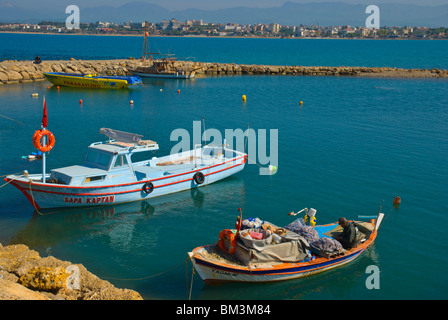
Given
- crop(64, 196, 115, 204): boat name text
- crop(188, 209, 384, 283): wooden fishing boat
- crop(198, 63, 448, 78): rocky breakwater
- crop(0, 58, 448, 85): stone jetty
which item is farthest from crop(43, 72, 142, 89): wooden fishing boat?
crop(188, 209, 384, 283): wooden fishing boat

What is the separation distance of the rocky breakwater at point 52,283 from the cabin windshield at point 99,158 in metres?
8.85

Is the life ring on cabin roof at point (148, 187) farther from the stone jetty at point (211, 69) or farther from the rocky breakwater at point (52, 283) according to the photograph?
the stone jetty at point (211, 69)

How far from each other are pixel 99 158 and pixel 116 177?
1.57 m

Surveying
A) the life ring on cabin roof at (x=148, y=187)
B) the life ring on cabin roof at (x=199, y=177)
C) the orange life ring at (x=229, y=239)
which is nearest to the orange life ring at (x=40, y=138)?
the life ring on cabin roof at (x=148, y=187)

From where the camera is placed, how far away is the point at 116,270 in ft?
58.6

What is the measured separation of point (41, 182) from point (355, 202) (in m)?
17.1

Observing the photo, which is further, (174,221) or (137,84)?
(137,84)

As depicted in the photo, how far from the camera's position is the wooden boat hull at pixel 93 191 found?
874 inches

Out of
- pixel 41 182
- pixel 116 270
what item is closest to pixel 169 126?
pixel 41 182

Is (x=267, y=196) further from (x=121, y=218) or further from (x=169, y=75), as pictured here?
(x=169, y=75)

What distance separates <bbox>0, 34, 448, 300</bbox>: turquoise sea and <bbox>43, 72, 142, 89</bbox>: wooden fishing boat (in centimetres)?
835

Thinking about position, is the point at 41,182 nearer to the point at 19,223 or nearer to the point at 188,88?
the point at 19,223

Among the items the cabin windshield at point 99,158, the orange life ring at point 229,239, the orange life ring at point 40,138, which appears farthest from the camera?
the cabin windshield at point 99,158

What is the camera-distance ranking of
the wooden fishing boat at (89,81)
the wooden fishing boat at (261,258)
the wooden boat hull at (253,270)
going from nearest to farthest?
the wooden boat hull at (253,270), the wooden fishing boat at (261,258), the wooden fishing boat at (89,81)
